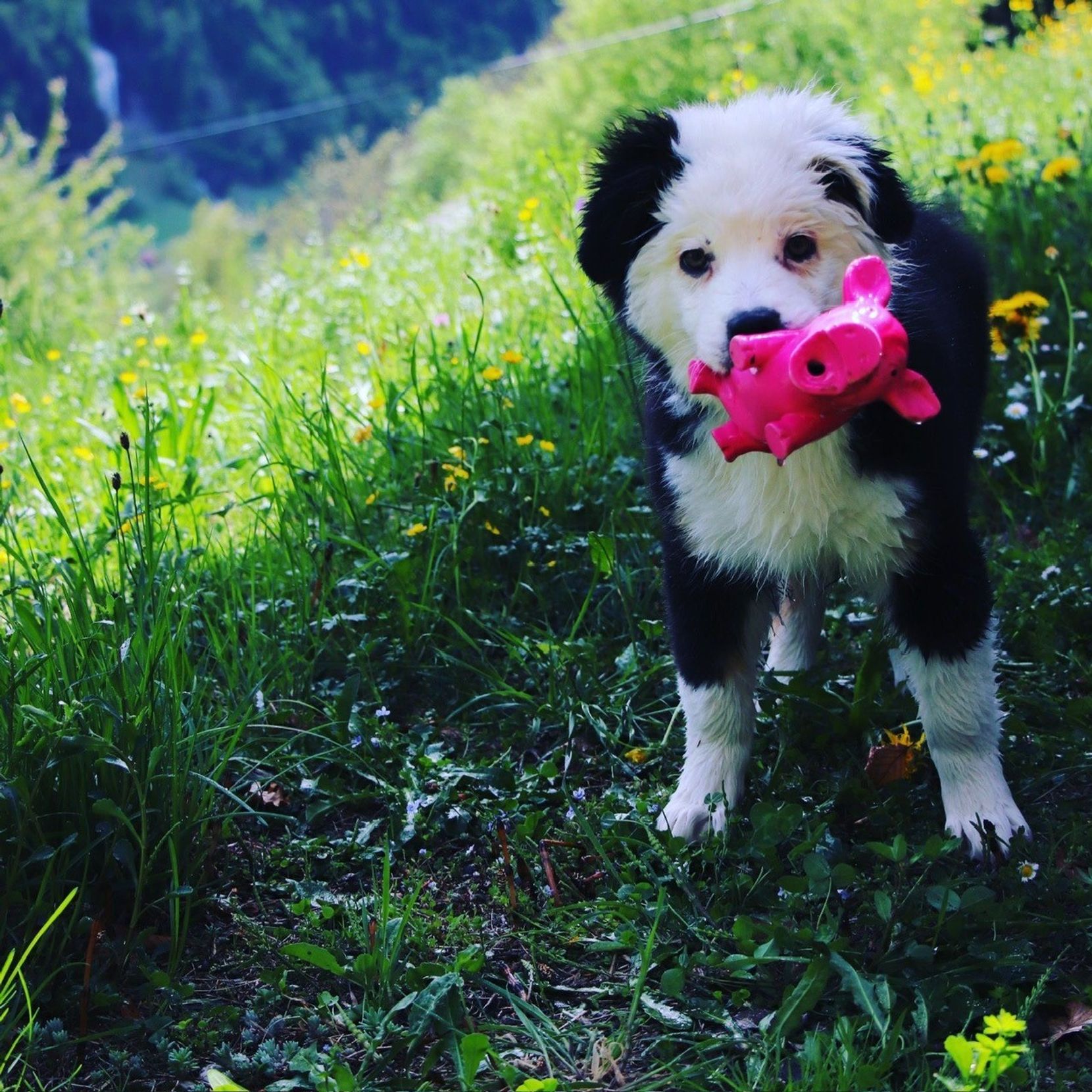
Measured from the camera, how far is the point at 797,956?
191 centimetres

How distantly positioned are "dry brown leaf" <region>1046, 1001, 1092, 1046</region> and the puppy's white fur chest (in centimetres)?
72

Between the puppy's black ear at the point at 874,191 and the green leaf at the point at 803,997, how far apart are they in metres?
1.15

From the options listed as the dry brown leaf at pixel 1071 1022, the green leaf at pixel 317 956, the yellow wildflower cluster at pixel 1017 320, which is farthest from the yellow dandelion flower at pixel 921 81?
the green leaf at pixel 317 956

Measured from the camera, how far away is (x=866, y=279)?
1.86m

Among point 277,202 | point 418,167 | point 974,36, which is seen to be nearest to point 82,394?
point 974,36

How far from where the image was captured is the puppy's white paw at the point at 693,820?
2293mm

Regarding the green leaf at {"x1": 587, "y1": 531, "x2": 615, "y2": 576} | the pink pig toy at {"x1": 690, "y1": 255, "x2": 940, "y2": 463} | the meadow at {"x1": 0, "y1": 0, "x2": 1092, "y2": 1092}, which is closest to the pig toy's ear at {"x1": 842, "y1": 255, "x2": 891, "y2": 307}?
the pink pig toy at {"x1": 690, "y1": 255, "x2": 940, "y2": 463}

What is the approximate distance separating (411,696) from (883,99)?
6.25 meters

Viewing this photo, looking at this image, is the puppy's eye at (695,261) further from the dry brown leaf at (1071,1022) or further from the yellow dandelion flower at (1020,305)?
the yellow dandelion flower at (1020,305)

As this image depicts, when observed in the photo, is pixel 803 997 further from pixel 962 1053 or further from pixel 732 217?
pixel 732 217

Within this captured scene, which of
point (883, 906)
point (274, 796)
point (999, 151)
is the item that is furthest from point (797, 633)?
point (999, 151)

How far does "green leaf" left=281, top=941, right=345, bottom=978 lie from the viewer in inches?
74.4

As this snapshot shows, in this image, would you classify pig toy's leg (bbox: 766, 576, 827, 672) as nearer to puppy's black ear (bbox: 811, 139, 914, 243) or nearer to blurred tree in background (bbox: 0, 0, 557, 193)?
puppy's black ear (bbox: 811, 139, 914, 243)

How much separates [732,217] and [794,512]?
1.63 feet
